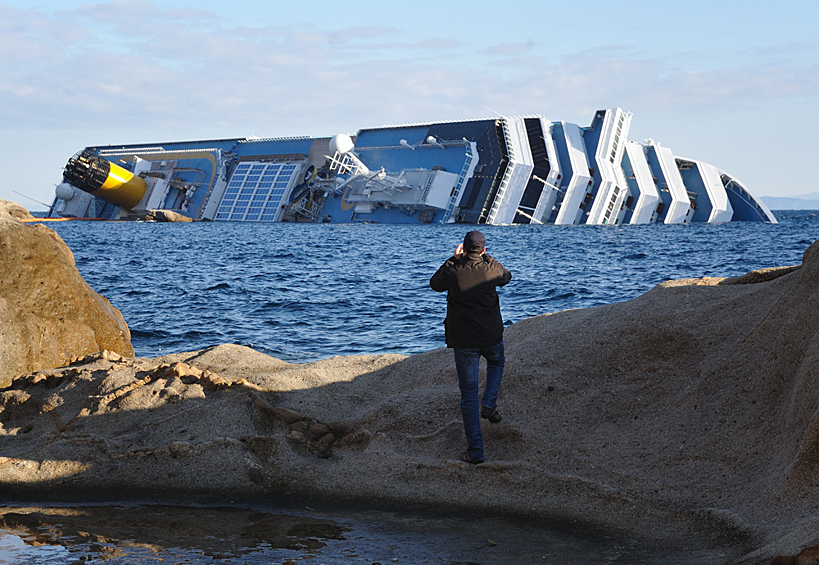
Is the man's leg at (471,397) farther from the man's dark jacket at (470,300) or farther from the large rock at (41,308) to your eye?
the large rock at (41,308)

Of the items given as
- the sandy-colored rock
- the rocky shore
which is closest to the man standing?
the rocky shore

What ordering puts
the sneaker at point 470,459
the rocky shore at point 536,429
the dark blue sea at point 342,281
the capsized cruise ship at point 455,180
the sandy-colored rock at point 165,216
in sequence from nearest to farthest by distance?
the rocky shore at point 536,429
the sneaker at point 470,459
the dark blue sea at point 342,281
the capsized cruise ship at point 455,180
the sandy-colored rock at point 165,216

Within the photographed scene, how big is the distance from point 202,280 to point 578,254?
1445 centimetres

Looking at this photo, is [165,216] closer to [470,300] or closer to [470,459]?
[470,300]

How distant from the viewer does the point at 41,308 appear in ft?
26.5

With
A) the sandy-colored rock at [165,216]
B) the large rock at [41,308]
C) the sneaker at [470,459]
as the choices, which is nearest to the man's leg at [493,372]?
the sneaker at [470,459]

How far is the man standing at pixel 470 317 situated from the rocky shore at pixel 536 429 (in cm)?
37

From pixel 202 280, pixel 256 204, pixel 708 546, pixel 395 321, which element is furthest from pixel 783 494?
pixel 256 204

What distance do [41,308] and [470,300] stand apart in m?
5.39

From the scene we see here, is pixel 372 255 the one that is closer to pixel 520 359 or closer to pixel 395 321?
pixel 395 321

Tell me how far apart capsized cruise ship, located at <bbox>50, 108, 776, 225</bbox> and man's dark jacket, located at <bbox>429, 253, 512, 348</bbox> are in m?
45.1

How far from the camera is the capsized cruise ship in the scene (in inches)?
2004

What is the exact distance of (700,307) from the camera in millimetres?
6973

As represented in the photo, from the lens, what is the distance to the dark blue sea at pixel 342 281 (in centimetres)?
1236
